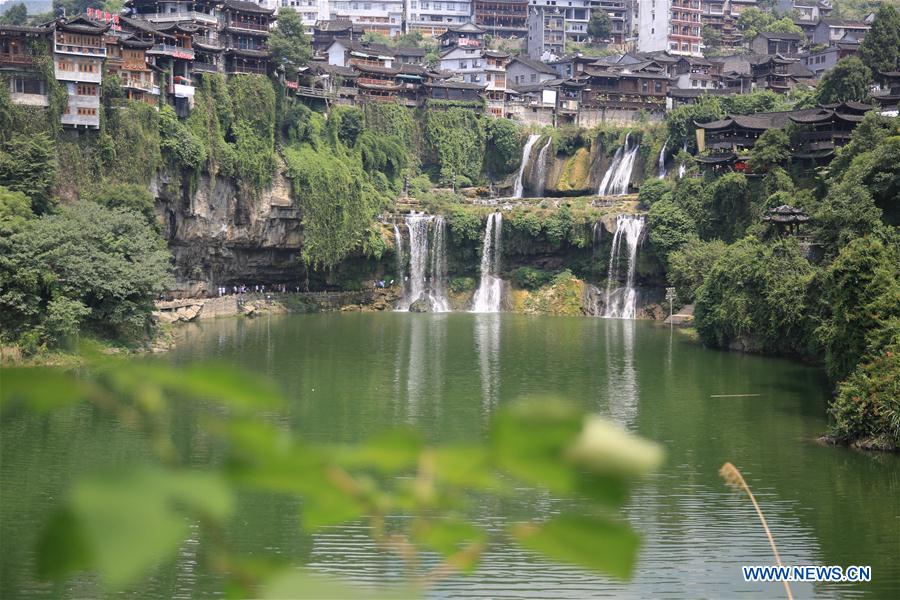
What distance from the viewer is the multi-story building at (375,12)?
298 feet

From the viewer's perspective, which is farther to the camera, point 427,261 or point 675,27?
point 675,27

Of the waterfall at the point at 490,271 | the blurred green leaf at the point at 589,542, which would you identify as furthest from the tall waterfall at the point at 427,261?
the blurred green leaf at the point at 589,542

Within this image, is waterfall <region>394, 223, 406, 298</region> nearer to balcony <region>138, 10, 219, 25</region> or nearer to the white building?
balcony <region>138, 10, 219, 25</region>

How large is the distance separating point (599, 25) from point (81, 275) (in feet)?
199

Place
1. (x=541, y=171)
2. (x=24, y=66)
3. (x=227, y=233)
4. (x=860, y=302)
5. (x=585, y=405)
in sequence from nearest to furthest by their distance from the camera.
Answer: (x=585, y=405), (x=860, y=302), (x=24, y=66), (x=227, y=233), (x=541, y=171)

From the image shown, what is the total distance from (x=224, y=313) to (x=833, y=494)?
36697 mm

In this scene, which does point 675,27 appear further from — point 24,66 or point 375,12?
point 24,66

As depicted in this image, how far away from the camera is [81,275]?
34656 mm

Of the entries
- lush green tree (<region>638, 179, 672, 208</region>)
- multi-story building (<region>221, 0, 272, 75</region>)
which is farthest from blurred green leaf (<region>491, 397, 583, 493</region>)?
multi-story building (<region>221, 0, 272, 75</region>)

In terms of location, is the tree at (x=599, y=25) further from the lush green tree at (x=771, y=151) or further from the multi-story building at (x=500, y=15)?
the lush green tree at (x=771, y=151)

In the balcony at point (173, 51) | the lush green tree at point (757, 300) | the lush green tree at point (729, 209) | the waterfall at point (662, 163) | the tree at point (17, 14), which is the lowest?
the lush green tree at point (757, 300)

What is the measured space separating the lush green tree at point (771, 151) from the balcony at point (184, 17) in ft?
87.9

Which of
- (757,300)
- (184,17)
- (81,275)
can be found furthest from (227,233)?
(757,300)

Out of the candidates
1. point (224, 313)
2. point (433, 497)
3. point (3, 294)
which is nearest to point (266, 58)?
point (224, 313)
